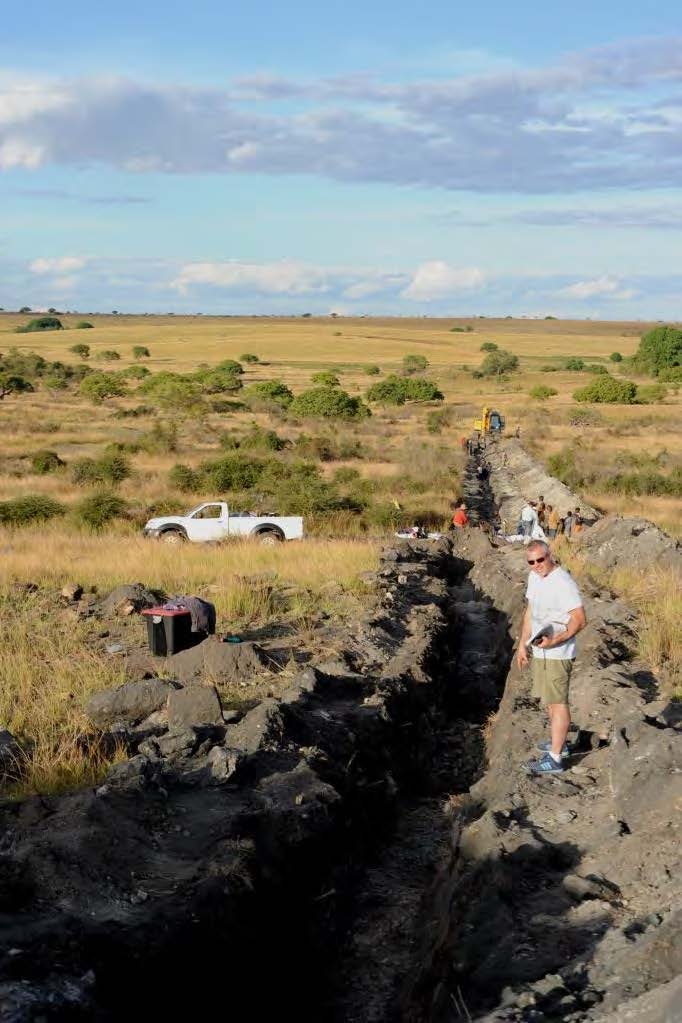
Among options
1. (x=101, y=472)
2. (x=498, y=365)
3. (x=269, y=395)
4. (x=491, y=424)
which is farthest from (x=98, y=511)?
(x=498, y=365)

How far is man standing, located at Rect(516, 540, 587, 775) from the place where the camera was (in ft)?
25.6

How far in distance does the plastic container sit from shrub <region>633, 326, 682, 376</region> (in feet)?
292

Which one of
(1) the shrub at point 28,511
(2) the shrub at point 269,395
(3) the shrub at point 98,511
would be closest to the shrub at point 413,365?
(2) the shrub at point 269,395

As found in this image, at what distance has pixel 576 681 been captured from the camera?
1034cm

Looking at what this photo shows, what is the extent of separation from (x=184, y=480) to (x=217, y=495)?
1.47 m

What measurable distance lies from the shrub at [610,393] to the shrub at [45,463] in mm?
43824

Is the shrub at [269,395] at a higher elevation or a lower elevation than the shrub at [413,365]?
lower

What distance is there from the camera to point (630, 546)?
60.4 ft

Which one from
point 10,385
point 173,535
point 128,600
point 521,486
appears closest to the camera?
point 128,600

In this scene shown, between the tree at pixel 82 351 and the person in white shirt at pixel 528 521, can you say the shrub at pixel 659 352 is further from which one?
the person in white shirt at pixel 528 521

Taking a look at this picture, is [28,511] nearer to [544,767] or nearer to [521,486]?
[521,486]

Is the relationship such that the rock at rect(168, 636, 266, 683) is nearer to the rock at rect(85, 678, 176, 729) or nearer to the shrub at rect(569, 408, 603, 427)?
the rock at rect(85, 678, 176, 729)

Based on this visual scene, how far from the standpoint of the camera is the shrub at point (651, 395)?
7075 cm

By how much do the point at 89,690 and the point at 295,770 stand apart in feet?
11.2
